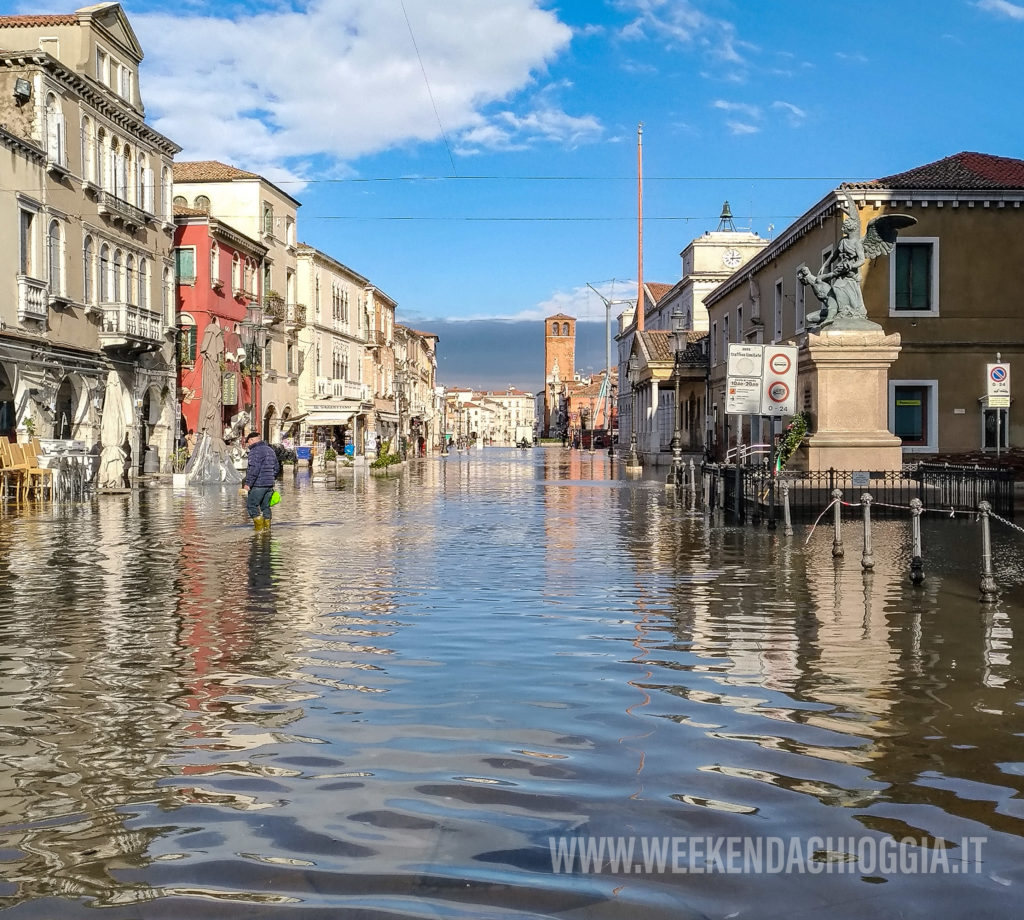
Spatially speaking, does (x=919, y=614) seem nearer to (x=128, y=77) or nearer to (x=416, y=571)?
(x=416, y=571)

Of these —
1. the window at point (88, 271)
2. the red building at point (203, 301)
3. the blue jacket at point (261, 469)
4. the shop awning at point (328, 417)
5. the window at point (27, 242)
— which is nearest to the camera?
the blue jacket at point (261, 469)

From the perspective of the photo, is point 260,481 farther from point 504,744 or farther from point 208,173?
point 208,173

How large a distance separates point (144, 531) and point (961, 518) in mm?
14687

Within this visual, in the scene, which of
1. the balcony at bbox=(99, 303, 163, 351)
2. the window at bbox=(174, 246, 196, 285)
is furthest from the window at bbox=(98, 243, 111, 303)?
the window at bbox=(174, 246, 196, 285)

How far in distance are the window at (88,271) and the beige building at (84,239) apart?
31 millimetres

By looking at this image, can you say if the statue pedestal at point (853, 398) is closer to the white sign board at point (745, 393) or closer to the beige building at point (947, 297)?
the white sign board at point (745, 393)

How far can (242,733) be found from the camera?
571 cm

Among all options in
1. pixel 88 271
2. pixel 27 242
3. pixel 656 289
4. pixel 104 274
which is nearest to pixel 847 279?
pixel 27 242

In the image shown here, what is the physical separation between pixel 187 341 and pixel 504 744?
41.1 metres

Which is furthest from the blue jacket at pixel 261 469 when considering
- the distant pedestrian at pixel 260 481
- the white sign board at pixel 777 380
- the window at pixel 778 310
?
the window at pixel 778 310

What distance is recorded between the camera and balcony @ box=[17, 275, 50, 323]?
28.5 m

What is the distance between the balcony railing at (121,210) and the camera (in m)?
34.1

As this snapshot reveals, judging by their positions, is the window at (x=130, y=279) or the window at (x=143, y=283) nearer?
the window at (x=130, y=279)

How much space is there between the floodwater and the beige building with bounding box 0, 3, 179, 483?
19648 millimetres
